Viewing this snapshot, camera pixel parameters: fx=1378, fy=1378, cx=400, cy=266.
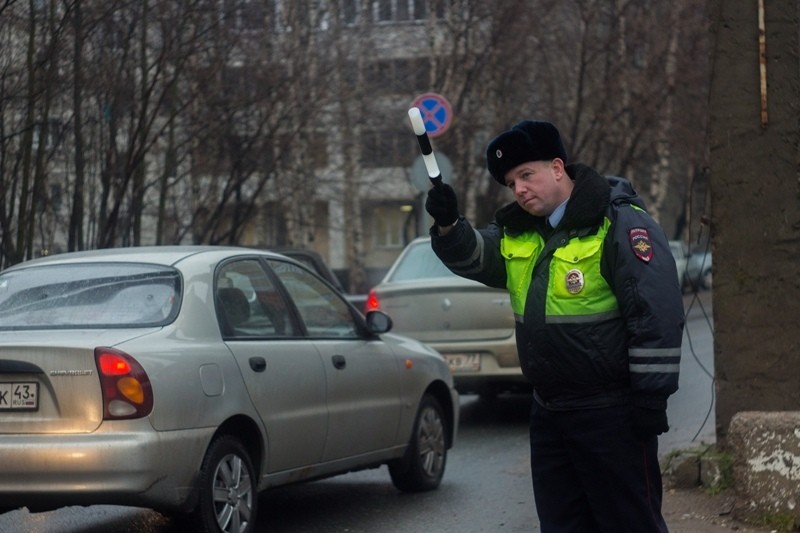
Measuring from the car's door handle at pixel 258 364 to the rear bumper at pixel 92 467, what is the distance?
758 millimetres

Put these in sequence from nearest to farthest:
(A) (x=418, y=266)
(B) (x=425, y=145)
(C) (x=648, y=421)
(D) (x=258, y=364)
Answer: (C) (x=648, y=421) → (B) (x=425, y=145) → (D) (x=258, y=364) → (A) (x=418, y=266)

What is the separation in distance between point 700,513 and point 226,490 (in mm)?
2340

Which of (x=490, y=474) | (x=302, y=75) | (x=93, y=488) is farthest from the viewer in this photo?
(x=302, y=75)

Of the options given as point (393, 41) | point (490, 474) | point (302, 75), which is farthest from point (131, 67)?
point (393, 41)

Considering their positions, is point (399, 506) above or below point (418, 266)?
Result: below

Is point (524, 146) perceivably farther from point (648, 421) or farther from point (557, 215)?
point (648, 421)

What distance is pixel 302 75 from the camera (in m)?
22.0

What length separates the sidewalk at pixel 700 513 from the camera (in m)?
6.52

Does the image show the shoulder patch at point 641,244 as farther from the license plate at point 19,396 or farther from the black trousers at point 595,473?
the license plate at point 19,396

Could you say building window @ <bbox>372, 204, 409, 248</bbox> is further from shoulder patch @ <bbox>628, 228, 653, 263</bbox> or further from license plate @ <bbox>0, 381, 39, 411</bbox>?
shoulder patch @ <bbox>628, 228, 653, 263</bbox>

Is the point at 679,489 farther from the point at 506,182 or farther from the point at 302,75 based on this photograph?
the point at 302,75

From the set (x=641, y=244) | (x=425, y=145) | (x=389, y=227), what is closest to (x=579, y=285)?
(x=641, y=244)

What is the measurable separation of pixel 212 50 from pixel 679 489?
41.4 feet

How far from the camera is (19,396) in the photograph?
20.0 ft
